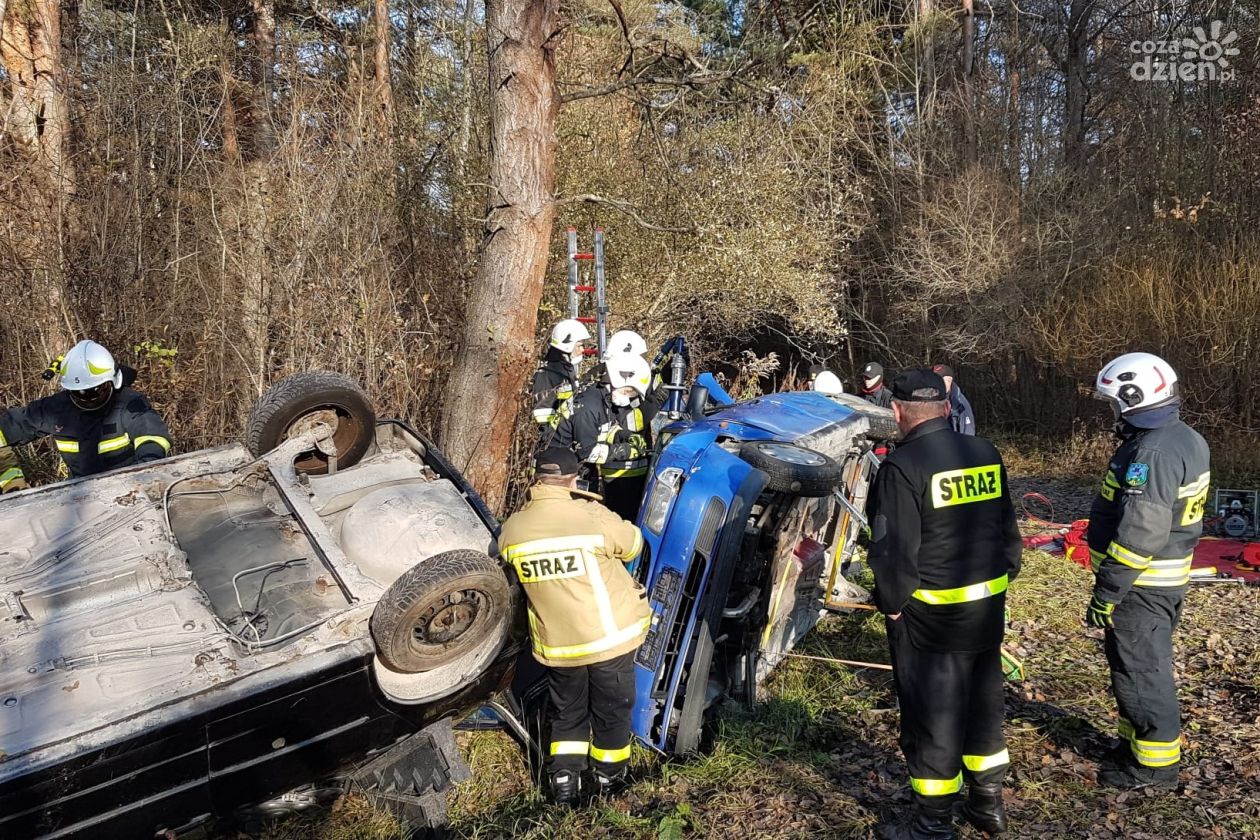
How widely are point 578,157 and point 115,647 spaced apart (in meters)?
8.59

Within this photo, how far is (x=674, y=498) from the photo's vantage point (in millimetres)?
3643

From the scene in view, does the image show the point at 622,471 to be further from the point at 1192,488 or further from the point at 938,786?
the point at 1192,488

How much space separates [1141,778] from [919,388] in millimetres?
2006

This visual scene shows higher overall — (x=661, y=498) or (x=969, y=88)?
(x=969, y=88)

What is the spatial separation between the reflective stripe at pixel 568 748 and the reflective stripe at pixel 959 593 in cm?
160

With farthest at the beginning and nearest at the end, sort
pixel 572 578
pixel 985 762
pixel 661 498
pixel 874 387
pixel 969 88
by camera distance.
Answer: pixel 969 88, pixel 874 387, pixel 661 498, pixel 572 578, pixel 985 762

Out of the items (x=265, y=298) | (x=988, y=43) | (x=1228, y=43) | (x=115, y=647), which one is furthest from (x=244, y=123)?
Result: (x=988, y=43)

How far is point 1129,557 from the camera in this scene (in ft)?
10.7

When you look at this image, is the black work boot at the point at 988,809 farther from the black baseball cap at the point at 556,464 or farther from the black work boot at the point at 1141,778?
the black baseball cap at the point at 556,464

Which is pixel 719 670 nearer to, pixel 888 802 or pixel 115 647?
pixel 888 802

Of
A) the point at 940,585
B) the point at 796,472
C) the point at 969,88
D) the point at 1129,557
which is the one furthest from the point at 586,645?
the point at 969,88

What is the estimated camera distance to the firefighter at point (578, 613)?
322 cm

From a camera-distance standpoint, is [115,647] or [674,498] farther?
[674,498]

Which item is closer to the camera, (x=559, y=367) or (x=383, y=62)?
(x=559, y=367)
